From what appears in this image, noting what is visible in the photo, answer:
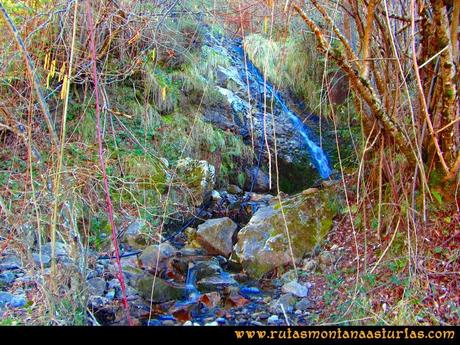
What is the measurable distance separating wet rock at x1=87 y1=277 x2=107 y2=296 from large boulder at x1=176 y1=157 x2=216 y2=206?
1908 mm

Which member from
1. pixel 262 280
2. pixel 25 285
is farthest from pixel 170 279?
pixel 25 285

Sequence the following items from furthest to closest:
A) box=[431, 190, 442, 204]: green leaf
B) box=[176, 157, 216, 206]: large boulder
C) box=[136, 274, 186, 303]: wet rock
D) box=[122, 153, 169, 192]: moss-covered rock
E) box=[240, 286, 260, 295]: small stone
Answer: box=[176, 157, 216, 206]: large boulder, box=[122, 153, 169, 192]: moss-covered rock, box=[240, 286, 260, 295]: small stone, box=[136, 274, 186, 303]: wet rock, box=[431, 190, 442, 204]: green leaf

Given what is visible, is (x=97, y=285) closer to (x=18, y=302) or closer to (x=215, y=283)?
(x=18, y=302)

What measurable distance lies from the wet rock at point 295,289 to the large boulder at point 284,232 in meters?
0.34

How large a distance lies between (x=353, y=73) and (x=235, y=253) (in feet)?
7.37

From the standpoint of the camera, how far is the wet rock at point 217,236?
14.6 ft

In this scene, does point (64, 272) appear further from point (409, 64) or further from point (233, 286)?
point (409, 64)

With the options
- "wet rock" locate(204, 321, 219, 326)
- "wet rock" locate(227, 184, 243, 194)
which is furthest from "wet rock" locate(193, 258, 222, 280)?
"wet rock" locate(227, 184, 243, 194)

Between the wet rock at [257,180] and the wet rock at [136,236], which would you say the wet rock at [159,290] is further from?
the wet rock at [257,180]

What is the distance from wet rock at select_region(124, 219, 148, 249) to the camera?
4.46 meters

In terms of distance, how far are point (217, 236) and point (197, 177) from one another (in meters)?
1.18

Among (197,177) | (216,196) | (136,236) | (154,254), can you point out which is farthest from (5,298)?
(216,196)

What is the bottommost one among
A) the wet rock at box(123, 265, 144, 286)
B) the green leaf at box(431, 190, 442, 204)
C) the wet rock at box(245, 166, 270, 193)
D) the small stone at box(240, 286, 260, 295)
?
the small stone at box(240, 286, 260, 295)

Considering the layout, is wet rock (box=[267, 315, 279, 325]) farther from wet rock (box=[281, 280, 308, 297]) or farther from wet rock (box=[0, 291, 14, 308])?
wet rock (box=[0, 291, 14, 308])
